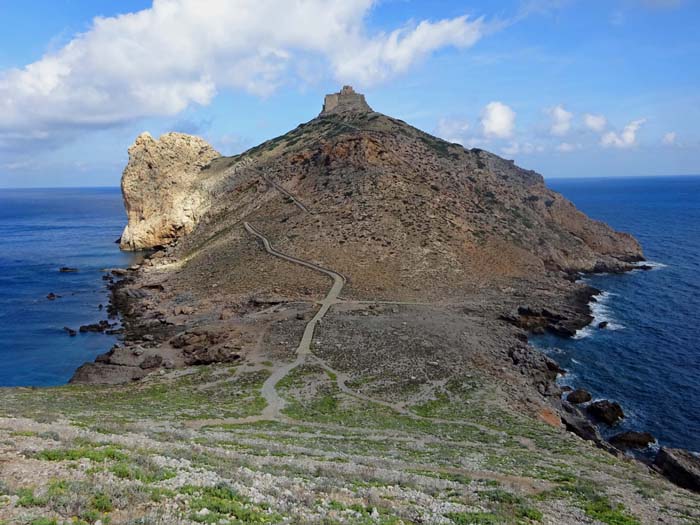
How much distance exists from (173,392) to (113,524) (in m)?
27.0

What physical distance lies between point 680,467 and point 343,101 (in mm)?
111061

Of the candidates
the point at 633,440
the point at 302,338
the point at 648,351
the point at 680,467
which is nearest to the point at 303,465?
the point at 680,467

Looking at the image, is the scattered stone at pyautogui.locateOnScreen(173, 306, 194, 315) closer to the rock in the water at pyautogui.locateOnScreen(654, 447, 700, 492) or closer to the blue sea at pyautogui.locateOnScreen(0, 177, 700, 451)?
the blue sea at pyautogui.locateOnScreen(0, 177, 700, 451)

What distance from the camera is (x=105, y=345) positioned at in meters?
52.6

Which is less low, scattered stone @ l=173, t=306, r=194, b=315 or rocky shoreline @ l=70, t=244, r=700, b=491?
scattered stone @ l=173, t=306, r=194, b=315

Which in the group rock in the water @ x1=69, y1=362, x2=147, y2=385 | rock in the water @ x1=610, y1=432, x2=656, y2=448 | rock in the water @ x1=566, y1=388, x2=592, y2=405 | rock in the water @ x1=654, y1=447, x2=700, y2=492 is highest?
rock in the water @ x1=69, y1=362, x2=147, y2=385

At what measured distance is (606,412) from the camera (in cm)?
3950

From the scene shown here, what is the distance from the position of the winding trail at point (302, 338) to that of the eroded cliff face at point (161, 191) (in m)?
26.0

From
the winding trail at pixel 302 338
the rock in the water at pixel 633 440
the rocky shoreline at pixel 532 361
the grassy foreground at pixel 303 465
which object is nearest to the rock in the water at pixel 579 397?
the rocky shoreline at pixel 532 361

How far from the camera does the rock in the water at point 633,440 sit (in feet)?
117

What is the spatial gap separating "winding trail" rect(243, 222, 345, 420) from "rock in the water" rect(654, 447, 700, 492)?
944 inches

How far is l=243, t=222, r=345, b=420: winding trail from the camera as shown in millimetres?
32750

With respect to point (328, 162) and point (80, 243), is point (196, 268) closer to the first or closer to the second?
point (328, 162)

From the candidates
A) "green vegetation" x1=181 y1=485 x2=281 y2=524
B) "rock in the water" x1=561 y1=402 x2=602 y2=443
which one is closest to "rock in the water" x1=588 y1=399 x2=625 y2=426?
"rock in the water" x1=561 y1=402 x2=602 y2=443
